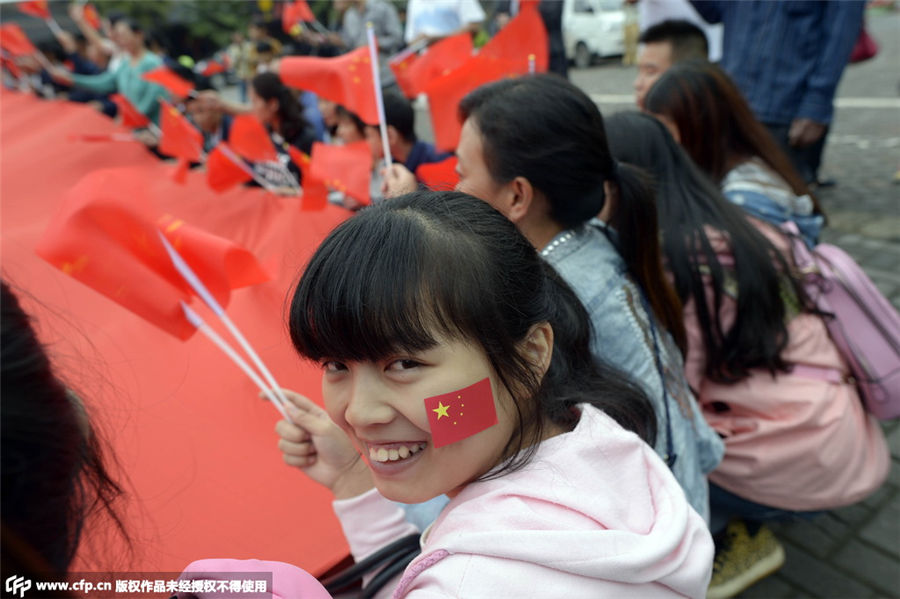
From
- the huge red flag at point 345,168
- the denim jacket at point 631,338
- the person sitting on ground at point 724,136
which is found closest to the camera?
the denim jacket at point 631,338

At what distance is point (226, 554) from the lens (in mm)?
1082

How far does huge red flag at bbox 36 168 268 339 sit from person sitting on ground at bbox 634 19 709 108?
2.31 m

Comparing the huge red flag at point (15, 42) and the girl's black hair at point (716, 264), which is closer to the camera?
the girl's black hair at point (716, 264)

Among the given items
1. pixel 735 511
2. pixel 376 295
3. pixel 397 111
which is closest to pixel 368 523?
pixel 376 295

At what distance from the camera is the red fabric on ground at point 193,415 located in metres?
1.09

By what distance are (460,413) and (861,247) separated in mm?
3822

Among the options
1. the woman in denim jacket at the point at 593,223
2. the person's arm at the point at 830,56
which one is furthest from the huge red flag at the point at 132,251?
the person's arm at the point at 830,56

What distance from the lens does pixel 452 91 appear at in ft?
6.93

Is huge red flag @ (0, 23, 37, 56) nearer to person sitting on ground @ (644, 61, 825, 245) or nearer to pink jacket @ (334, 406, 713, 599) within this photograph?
person sitting on ground @ (644, 61, 825, 245)

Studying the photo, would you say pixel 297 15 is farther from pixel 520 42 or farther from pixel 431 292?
pixel 431 292

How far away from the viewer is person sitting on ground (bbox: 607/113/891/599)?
1.66 metres

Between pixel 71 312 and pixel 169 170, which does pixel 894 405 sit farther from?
pixel 169 170

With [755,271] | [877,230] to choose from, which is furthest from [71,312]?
[877,230]

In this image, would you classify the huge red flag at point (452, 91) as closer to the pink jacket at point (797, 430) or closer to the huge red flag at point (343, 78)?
the huge red flag at point (343, 78)
